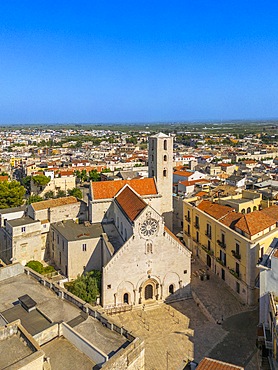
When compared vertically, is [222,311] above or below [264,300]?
below

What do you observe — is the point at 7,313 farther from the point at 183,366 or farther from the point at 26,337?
the point at 183,366

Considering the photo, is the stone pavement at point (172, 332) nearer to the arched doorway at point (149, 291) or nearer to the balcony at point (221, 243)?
the arched doorway at point (149, 291)

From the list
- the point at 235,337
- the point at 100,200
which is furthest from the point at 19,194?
the point at 235,337

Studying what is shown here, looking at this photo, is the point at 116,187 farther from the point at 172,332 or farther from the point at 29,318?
the point at 29,318

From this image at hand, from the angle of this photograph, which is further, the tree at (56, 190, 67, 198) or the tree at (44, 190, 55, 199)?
the tree at (56, 190, 67, 198)

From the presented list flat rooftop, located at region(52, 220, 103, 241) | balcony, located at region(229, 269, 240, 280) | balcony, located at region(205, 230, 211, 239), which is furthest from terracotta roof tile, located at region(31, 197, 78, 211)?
balcony, located at region(229, 269, 240, 280)

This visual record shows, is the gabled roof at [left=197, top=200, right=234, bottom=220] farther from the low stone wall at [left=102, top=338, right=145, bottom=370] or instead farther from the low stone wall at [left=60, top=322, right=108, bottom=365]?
the low stone wall at [left=60, top=322, right=108, bottom=365]
